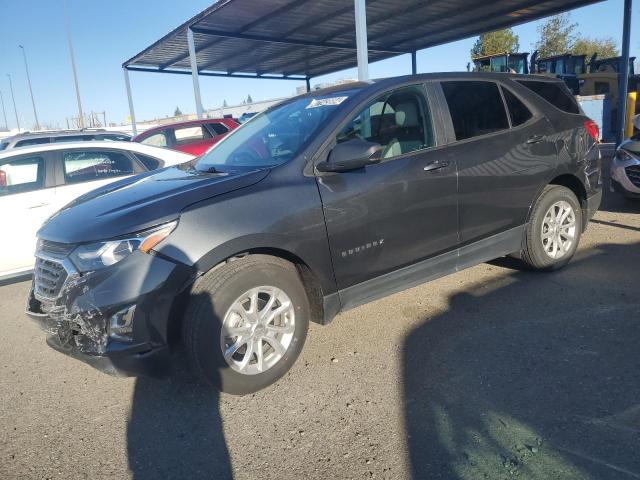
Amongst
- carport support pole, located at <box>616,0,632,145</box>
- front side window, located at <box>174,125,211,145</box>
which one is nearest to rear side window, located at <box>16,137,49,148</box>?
front side window, located at <box>174,125,211,145</box>

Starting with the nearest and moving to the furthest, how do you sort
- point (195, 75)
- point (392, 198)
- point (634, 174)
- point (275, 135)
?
1. point (392, 198)
2. point (275, 135)
3. point (634, 174)
4. point (195, 75)

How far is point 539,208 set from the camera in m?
4.22

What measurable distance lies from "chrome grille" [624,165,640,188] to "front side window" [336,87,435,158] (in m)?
4.13

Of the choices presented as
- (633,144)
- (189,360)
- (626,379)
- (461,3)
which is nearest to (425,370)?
(626,379)

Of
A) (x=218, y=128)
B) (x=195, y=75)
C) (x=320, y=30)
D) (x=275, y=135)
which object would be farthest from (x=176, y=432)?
(x=320, y=30)

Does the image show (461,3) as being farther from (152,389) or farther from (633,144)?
(152,389)

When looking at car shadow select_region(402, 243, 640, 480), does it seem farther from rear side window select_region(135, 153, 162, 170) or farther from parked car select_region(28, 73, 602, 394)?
rear side window select_region(135, 153, 162, 170)

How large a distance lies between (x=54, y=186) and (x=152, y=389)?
139 inches

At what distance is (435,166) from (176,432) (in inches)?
95.6

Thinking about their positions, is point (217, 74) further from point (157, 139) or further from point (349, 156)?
point (349, 156)

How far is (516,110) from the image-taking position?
13.6 feet

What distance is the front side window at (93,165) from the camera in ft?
18.7

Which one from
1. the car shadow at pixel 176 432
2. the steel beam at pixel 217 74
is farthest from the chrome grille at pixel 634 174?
the steel beam at pixel 217 74

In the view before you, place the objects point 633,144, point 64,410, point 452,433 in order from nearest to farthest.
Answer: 1. point 452,433
2. point 64,410
3. point 633,144
